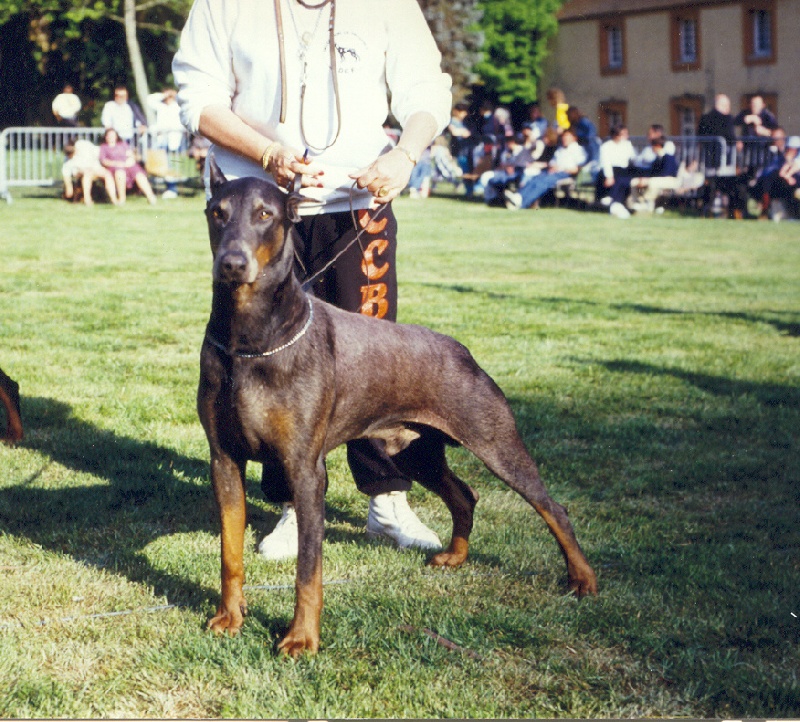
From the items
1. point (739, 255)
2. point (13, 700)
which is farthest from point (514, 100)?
point (13, 700)

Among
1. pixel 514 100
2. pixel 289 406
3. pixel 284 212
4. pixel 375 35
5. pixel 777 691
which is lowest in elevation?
pixel 777 691

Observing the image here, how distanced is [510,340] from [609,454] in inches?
122

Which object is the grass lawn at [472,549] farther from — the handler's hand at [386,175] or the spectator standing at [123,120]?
the spectator standing at [123,120]

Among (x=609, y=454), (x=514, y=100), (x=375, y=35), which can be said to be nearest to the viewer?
(x=375, y=35)

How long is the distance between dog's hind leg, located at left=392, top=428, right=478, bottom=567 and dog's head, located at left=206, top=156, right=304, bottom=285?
1.20m

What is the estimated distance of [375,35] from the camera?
402 centimetres

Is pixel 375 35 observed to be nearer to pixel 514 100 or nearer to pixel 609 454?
pixel 609 454

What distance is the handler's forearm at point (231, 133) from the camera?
3719mm

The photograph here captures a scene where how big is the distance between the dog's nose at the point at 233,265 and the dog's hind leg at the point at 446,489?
1366 millimetres

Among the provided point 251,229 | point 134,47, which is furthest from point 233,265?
point 134,47

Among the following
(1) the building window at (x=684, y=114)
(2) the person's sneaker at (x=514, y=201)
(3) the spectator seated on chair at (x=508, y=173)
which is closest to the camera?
(2) the person's sneaker at (x=514, y=201)

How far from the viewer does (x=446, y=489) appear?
428 cm

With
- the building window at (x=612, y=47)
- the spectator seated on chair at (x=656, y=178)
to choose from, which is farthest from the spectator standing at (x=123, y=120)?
the building window at (x=612, y=47)

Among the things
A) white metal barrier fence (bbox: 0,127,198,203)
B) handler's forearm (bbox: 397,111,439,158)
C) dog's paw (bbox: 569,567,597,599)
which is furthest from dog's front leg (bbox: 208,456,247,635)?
white metal barrier fence (bbox: 0,127,198,203)
